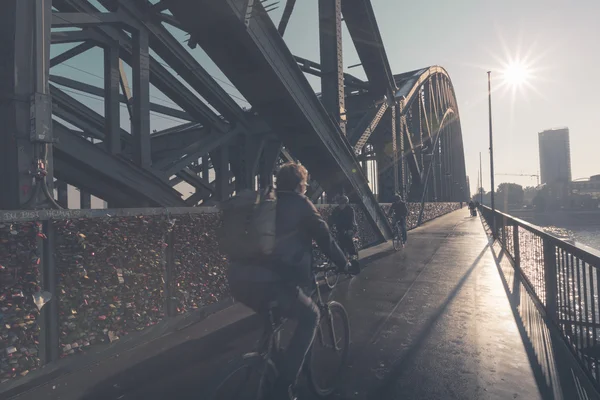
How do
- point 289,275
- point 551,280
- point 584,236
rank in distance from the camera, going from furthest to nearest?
point 584,236 → point 551,280 → point 289,275

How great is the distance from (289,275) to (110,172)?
5148 millimetres

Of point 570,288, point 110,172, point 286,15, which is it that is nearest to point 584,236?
point 286,15

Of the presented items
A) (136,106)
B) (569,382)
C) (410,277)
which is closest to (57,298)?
(136,106)

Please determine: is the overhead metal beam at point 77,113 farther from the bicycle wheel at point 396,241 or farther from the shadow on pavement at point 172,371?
the bicycle wheel at point 396,241

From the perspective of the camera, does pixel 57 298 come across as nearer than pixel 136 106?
Yes

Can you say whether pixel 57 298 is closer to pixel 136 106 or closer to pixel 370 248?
pixel 136 106

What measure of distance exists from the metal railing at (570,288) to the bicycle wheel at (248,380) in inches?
105

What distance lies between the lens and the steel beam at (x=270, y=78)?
577 cm

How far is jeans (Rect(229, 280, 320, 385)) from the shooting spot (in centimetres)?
217

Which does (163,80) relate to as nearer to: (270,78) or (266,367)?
(270,78)

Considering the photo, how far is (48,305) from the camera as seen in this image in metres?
3.26

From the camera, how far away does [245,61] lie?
6535mm

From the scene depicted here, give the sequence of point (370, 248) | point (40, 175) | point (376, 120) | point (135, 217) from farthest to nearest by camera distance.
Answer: point (376, 120) → point (370, 248) → point (135, 217) → point (40, 175)

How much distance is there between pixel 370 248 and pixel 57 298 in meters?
10.0
